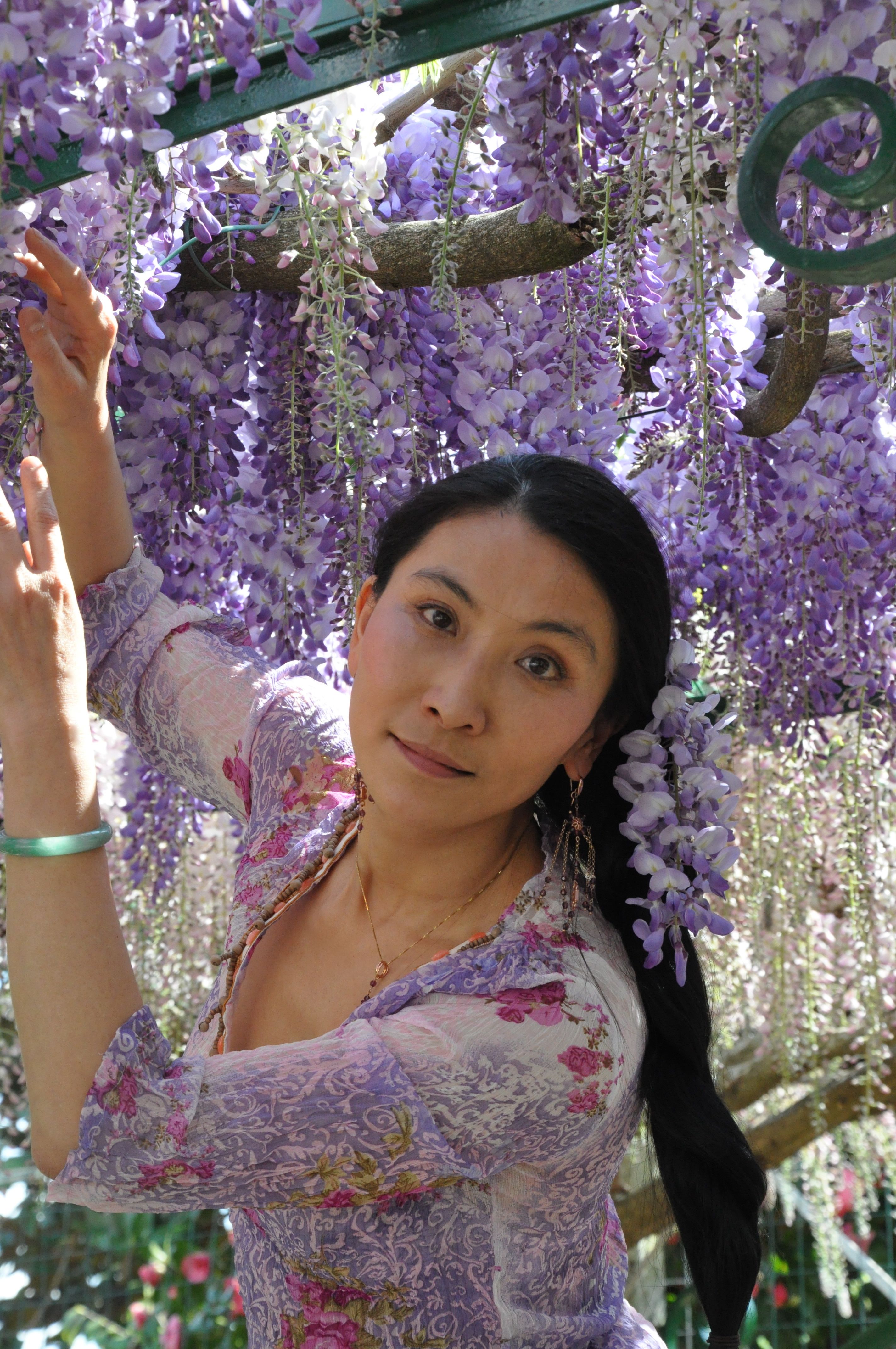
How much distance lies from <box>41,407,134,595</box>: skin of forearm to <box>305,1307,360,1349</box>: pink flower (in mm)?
823

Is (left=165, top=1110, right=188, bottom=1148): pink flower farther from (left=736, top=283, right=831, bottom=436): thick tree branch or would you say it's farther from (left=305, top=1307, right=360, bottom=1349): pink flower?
(left=736, top=283, right=831, bottom=436): thick tree branch

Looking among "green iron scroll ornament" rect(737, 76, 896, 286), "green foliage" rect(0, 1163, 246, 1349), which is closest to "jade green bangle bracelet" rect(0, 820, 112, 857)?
"green iron scroll ornament" rect(737, 76, 896, 286)

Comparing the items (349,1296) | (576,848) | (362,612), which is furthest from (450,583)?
(349,1296)

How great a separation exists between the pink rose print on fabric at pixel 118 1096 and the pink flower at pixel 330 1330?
387 mm

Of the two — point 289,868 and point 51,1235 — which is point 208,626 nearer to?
point 289,868

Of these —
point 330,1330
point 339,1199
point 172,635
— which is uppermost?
point 172,635

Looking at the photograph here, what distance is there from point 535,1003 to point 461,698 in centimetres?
28

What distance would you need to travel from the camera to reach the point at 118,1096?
100 cm

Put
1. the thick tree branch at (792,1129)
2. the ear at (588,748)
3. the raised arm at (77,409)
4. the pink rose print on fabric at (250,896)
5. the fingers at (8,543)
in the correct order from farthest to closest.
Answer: the thick tree branch at (792,1129), the pink rose print on fabric at (250,896), the ear at (588,748), the raised arm at (77,409), the fingers at (8,543)

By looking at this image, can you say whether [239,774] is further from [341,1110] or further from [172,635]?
[341,1110]

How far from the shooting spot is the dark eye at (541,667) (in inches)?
46.9

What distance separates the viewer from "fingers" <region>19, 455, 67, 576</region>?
3.27ft

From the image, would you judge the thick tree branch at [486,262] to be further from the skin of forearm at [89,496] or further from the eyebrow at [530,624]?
the eyebrow at [530,624]

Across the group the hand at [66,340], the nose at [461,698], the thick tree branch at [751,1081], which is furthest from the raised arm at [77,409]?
the thick tree branch at [751,1081]
